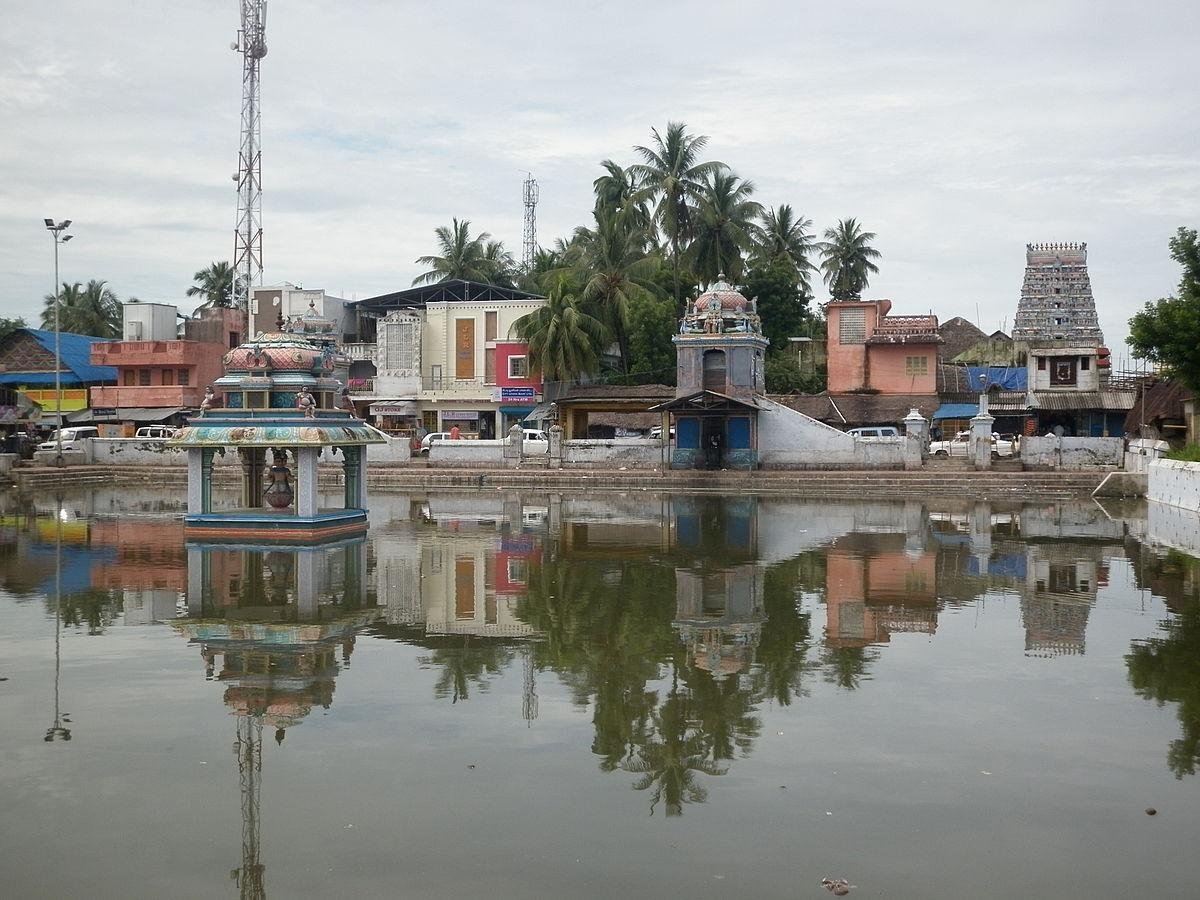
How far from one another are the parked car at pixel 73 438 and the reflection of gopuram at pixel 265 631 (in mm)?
26861

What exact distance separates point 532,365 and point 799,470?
14.4 meters

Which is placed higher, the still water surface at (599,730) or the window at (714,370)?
the window at (714,370)

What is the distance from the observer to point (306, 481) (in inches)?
854

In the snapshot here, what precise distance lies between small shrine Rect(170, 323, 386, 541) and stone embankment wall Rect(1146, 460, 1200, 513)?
1781cm

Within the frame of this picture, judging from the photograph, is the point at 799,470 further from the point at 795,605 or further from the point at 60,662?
the point at 60,662

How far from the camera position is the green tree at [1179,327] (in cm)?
2970

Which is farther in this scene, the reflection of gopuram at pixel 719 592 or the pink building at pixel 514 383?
the pink building at pixel 514 383

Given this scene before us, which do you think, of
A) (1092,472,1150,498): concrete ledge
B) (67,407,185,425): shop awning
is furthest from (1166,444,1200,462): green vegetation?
(67,407,185,425): shop awning

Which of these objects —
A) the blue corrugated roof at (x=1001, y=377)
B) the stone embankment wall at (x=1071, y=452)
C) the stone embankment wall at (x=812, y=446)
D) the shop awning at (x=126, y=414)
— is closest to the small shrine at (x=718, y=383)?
the stone embankment wall at (x=812, y=446)

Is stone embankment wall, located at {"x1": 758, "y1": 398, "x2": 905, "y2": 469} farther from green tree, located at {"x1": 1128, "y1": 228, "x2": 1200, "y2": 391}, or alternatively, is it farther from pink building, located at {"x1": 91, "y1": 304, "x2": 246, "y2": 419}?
pink building, located at {"x1": 91, "y1": 304, "x2": 246, "y2": 419}

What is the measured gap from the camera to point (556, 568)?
60.2 ft

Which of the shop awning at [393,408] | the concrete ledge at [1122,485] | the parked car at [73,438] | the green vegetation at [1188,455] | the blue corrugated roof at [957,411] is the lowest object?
the concrete ledge at [1122,485]

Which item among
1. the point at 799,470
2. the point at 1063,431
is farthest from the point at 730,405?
the point at 1063,431

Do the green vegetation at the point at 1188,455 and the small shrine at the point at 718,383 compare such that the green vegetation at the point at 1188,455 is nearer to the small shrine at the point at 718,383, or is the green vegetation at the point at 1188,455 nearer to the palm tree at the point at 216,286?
the small shrine at the point at 718,383
